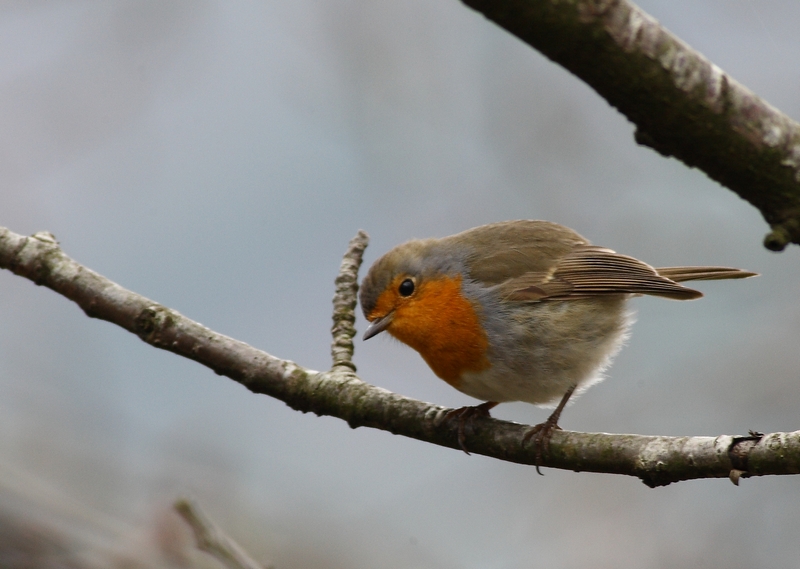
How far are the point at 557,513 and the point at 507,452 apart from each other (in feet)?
9.58

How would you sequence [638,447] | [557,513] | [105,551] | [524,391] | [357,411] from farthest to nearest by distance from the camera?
[557,513]
[524,391]
[357,411]
[638,447]
[105,551]

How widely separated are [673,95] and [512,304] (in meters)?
2.42

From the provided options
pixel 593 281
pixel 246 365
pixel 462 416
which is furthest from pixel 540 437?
pixel 593 281

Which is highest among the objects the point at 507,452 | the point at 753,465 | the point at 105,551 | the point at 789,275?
the point at 789,275

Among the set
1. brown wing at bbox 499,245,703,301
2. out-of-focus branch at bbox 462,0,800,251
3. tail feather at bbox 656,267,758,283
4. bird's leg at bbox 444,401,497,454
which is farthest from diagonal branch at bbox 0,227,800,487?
tail feather at bbox 656,267,758,283

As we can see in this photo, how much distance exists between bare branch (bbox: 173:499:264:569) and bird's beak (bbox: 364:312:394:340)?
1.86 m

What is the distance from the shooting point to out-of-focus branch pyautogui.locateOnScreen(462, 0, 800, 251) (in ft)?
5.14

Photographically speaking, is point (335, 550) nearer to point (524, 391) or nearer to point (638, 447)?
point (524, 391)

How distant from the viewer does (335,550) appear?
442cm

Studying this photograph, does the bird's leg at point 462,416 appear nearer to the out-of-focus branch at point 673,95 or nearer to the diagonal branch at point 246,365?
the diagonal branch at point 246,365

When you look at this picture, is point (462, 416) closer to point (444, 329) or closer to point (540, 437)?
point (540, 437)

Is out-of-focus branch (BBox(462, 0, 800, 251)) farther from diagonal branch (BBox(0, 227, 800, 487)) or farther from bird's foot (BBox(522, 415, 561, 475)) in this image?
diagonal branch (BBox(0, 227, 800, 487))

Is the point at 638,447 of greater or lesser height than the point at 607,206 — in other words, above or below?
below

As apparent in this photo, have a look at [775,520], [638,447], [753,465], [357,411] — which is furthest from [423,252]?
[775,520]
